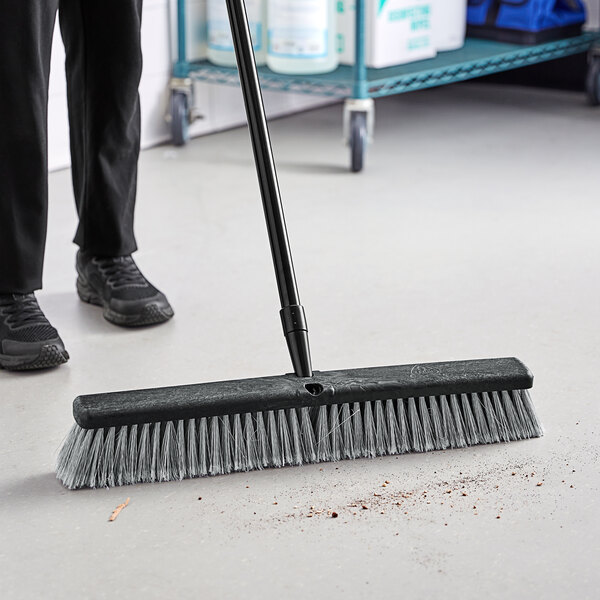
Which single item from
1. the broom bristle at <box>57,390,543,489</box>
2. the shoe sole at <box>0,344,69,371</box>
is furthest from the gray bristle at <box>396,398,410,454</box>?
the shoe sole at <box>0,344,69,371</box>

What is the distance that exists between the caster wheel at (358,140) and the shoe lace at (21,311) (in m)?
1.05

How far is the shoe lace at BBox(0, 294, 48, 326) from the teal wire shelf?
1098 mm

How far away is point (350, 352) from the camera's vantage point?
52.5 inches

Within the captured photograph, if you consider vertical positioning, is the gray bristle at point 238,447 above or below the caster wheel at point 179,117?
above

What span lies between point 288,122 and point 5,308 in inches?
60.2

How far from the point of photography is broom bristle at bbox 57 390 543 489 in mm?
981

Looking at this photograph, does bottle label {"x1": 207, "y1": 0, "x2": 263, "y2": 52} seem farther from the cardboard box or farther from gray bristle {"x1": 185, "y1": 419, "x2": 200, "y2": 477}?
gray bristle {"x1": 185, "y1": 419, "x2": 200, "y2": 477}

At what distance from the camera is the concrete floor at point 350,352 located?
0.88m

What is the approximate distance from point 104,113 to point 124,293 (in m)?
0.24

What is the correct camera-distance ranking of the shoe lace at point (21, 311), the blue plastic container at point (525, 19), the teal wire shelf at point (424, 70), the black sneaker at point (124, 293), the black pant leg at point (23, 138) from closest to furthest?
the black pant leg at point (23, 138)
the shoe lace at point (21, 311)
the black sneaker at point (124, 293)
the teal wire shelf at point (424, 70)
the blue plastic container at point (525, 19)

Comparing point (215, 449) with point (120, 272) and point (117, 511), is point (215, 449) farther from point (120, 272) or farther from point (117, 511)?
point (120, 272)

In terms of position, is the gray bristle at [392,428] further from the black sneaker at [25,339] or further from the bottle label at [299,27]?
the bottle label at [299,27]

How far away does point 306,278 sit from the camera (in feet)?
5.31

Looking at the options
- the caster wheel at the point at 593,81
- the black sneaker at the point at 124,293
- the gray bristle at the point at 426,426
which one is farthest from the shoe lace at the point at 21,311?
the caster wheel at the point at 593,81
